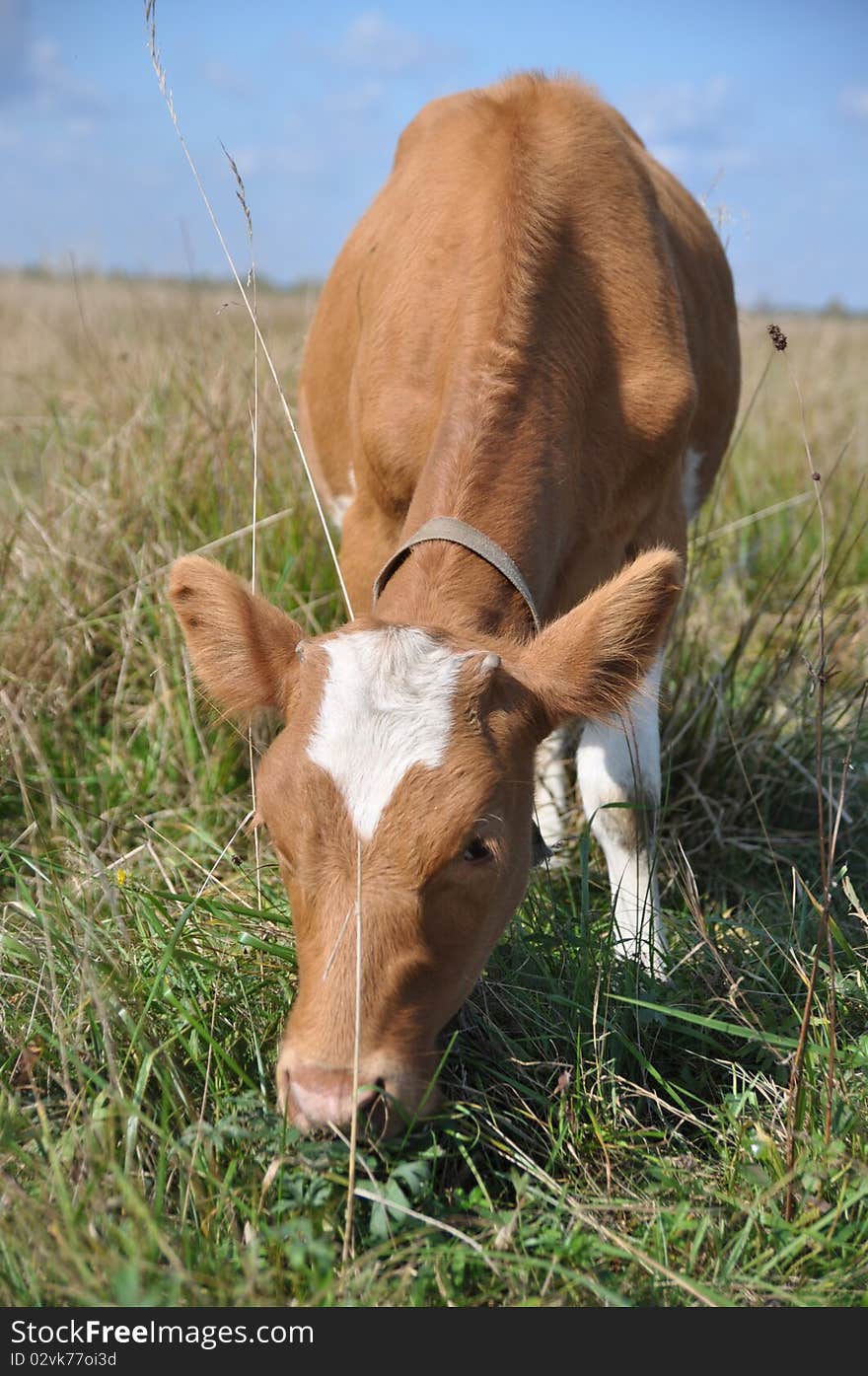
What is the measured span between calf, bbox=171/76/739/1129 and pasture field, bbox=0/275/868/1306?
226 mm

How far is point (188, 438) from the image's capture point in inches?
214

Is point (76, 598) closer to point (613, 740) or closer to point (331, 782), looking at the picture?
point (613, 740)

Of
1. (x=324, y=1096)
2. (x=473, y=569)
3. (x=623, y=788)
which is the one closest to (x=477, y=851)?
(x=324, y=1096)

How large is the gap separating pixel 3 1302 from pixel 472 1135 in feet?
3.29

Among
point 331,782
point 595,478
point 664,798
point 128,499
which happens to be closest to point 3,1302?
point 331,782

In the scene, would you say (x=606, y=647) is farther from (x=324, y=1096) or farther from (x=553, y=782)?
(x=553, y=782)

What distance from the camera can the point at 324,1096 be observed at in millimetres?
2256

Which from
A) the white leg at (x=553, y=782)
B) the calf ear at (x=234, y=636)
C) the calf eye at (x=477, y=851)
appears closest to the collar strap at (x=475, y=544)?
the calf ear at (x=234, y=636)

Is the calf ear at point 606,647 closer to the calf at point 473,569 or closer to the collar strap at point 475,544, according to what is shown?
the calf at point 473,569

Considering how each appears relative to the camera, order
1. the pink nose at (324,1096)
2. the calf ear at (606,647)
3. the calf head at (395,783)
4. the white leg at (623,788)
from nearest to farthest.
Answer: the pink nose at (324,1096)
the calf head at (395,783)
the calf ear at (606,647)
the white leg at (623,788)

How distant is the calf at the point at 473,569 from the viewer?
2.42 meters

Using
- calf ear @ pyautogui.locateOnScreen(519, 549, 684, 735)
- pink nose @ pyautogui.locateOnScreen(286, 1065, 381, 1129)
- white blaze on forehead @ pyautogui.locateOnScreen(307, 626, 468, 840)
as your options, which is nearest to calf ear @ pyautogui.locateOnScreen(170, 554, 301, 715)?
white blaze on forehead @ pyautogui.locateOnScreen(307, 626, 468, 840)

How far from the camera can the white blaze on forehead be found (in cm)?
245

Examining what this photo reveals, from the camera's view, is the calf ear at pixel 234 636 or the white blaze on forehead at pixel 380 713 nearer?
the white blaze on forehead at pixel 380 713
